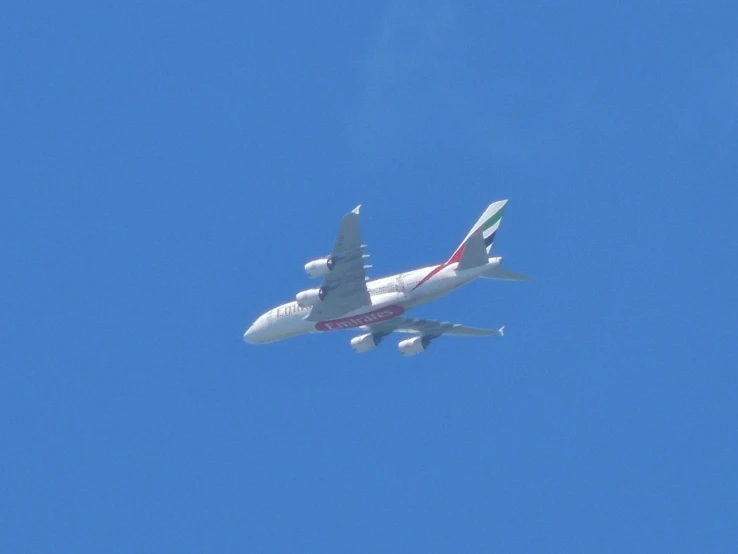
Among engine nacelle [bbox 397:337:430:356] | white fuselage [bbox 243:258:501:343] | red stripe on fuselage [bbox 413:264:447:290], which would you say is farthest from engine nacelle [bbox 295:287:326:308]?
engine nacelle [bbox 397:337:430:356]

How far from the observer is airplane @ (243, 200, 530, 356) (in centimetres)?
9344

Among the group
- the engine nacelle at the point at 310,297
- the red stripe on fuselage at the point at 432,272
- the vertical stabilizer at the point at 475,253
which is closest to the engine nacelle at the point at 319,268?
the engine nacelle at the point at 310,297

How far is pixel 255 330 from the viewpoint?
105188 millimetres

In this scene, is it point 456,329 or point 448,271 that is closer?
point 448,271

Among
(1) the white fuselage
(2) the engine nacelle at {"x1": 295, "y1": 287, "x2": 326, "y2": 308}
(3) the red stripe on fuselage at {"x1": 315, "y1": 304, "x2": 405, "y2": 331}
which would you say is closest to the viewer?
(1) the white fuselage

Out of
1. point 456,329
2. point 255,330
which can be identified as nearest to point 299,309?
point 255,330

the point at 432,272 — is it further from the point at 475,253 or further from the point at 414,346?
the point at 414,346

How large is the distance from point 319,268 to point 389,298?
20.1ft

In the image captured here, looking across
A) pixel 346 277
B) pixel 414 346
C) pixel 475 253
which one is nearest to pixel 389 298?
pixel 346 277

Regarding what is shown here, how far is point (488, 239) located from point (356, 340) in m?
12.2

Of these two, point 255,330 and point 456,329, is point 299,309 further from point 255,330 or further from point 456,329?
point 456,329

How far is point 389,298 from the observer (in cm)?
9781

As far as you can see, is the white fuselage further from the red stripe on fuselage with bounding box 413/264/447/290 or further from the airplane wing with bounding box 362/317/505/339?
the airplane wing with bounding box 362/317/505/339

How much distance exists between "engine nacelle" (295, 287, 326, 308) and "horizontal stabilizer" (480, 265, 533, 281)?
31.4ft
